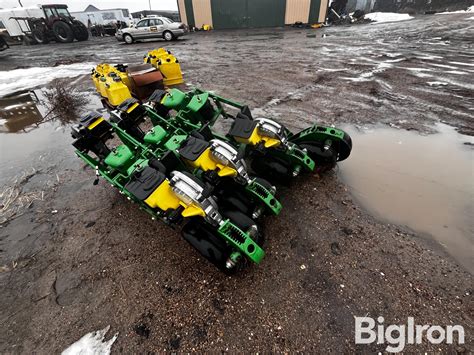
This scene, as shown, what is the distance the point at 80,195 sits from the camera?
365cm

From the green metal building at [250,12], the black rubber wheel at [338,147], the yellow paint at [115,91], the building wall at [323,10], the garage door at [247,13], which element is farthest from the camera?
the garage door at [247,13]

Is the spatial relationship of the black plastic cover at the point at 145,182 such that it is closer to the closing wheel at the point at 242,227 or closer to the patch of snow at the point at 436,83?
the closing wheel at the point at 242,227

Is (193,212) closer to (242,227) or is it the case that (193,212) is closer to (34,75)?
(242,227)

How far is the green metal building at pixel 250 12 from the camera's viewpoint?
24.4 meters

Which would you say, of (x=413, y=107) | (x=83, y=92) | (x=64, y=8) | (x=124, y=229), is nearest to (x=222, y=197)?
(x=124, y=229)

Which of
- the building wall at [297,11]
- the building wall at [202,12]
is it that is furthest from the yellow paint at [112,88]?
the building wall at [297,11]

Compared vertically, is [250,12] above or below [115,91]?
above

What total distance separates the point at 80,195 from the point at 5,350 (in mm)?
2066

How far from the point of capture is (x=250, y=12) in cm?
2533

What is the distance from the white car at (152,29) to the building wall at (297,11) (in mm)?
13107

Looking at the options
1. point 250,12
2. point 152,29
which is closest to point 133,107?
point 152,29

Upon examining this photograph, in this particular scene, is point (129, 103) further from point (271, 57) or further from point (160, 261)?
point (271, 57)

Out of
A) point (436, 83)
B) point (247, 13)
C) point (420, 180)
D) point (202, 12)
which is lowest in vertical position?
point (420, 180)
